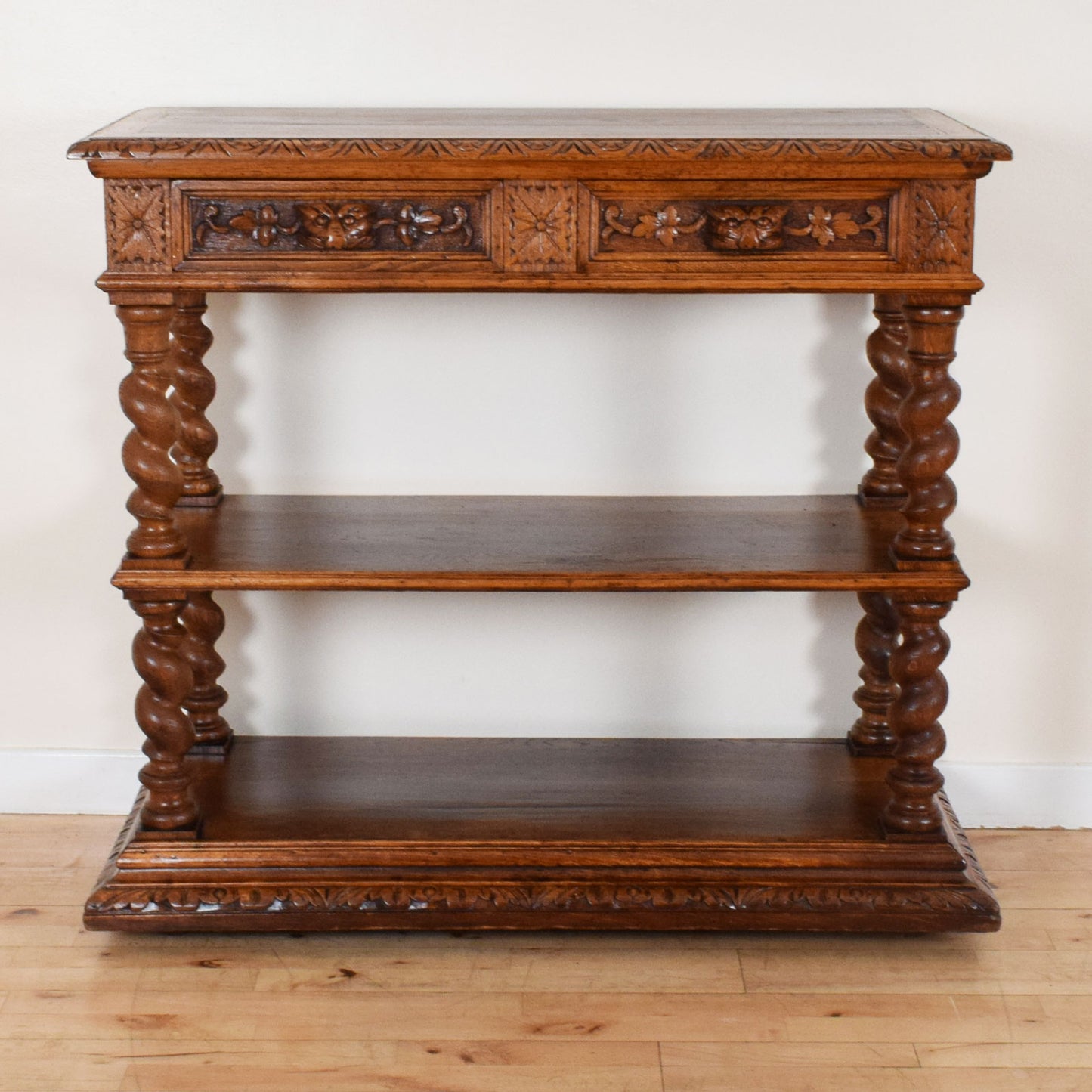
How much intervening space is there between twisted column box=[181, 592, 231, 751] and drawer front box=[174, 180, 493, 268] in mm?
789

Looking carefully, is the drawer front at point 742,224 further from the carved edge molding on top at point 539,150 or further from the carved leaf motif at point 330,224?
the carved leaf motif at point 330,224

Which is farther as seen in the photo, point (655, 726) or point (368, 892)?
point (655, 726)

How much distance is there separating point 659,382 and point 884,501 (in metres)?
0.47

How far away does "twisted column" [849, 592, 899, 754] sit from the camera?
285cm

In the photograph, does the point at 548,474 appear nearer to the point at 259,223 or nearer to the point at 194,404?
the point at 194,404

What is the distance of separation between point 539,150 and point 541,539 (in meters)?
0.71

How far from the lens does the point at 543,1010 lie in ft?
7.96

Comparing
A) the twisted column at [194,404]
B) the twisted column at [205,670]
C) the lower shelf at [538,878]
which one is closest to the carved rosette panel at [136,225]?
the twisted column at [194,404]

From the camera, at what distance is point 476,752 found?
9.66 feet

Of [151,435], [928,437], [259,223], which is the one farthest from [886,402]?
[151,435]

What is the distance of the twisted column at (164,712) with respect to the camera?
2.49 m

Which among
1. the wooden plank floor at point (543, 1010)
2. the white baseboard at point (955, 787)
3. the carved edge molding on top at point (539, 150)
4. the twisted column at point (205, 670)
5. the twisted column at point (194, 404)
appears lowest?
the wooden plank floor at point (543, 1010)

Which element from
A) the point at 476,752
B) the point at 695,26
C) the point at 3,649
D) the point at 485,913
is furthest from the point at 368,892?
the point at 695,26

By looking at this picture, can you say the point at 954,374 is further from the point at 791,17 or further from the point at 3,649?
the point at 3,649
